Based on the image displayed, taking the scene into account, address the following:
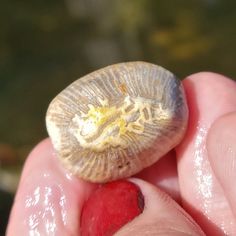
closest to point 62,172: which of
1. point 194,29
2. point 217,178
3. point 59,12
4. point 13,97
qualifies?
point 217,178

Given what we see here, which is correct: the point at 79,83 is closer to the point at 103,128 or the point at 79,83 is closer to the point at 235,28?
the point at 103,128

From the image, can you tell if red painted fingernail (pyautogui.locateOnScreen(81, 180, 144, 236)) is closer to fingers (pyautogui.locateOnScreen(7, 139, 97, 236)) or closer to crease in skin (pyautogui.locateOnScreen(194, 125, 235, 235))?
fingers (pyautogui.locateOnScreen(7, 139, 97, 236))

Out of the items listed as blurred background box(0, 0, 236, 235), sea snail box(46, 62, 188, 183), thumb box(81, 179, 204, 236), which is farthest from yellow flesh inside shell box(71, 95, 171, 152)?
blurred background box(0, 0, 236, 235)

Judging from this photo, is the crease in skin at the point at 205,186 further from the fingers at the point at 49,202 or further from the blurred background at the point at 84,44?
the blurred background at the point at 84,44

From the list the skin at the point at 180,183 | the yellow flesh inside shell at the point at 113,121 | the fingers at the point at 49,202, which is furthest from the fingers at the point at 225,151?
the fingers at the point at 49,202

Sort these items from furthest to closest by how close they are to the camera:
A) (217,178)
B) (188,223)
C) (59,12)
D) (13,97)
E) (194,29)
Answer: (59,12)
(194,29)
(13,97)
(217,178)
(188,223)

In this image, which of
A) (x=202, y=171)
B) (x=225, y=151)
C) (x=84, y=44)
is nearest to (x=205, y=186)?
(x=202, y=171)
